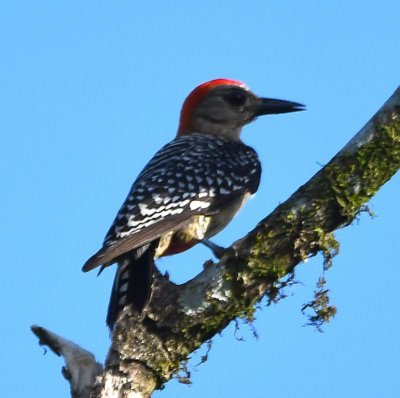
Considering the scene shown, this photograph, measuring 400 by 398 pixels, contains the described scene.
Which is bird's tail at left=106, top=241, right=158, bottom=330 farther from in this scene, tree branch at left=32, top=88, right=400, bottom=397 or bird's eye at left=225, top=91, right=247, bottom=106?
bird's eye at left=225, top=91, right=247, bottom=106

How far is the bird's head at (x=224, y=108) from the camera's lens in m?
8.06

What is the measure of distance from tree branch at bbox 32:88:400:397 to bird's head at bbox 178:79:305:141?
11.4ft

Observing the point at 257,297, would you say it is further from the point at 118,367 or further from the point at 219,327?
the point at 118,367

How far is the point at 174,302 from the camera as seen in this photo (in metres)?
4.60

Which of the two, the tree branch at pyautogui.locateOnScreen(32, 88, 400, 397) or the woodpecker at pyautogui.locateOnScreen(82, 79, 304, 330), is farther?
the woodpecker at pyautogui.locateOnScreen(82, 79, 304, 330)

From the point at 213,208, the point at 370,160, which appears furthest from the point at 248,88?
the point at 370,160

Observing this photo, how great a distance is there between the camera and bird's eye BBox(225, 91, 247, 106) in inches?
320

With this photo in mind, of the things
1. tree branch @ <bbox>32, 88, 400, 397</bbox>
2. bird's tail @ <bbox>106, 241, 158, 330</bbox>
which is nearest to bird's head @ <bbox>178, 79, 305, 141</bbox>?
bird's tail @ <bbox>106, 241, 158, 330</bbox>

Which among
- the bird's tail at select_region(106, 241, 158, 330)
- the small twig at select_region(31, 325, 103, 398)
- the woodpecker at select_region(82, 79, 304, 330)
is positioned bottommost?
the small twig at select_region(31, 325, 103, 398)

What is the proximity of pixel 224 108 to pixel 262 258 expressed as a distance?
12.4ft

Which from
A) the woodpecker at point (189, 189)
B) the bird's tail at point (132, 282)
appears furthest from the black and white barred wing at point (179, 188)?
the bird's tail at point (132, 282)

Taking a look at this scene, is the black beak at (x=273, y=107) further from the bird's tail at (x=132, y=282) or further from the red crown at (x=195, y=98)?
the bird's tail at (x=132, y=282)

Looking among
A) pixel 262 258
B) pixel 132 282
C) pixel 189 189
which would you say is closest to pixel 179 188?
pixel 189 189

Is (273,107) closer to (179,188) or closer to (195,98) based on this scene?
(195,98)
